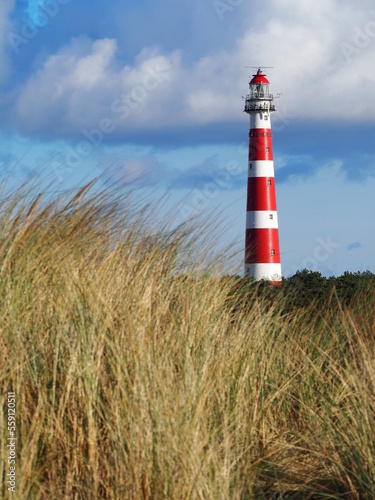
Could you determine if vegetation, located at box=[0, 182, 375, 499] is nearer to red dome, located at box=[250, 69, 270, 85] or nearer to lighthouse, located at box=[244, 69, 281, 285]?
lighthouse, located at box=[244, 69, 281, 285]

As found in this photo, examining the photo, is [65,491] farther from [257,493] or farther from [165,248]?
[165,248]

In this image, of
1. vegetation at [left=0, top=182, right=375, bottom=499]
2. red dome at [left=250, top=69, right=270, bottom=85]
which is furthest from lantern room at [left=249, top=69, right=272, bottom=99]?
vegetation at [left=0, top=182, right=375, bottom=499]

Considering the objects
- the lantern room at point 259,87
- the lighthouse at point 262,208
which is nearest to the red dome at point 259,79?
the lantern room at point 259,87

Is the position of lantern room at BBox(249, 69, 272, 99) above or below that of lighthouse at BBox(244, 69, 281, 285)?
above

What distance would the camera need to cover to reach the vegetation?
2.53 metres

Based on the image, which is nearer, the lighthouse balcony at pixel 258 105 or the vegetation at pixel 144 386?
the vegetation at pixel 144 386

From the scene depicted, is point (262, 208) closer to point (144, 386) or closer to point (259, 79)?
point (259, 79)

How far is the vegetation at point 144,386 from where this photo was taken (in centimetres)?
253

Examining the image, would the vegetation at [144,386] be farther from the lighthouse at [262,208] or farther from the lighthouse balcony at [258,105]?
the lighthouse balcony at [258,105]

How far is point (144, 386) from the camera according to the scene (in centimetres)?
272

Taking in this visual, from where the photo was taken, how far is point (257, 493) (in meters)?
2.99

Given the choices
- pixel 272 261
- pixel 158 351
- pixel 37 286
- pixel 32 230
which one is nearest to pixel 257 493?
pixel 158 351

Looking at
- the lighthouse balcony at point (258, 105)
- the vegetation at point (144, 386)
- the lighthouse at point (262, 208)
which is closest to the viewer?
the vegetation at point (144, 386)

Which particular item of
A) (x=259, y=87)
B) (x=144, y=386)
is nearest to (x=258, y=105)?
(x=259, y=87)
